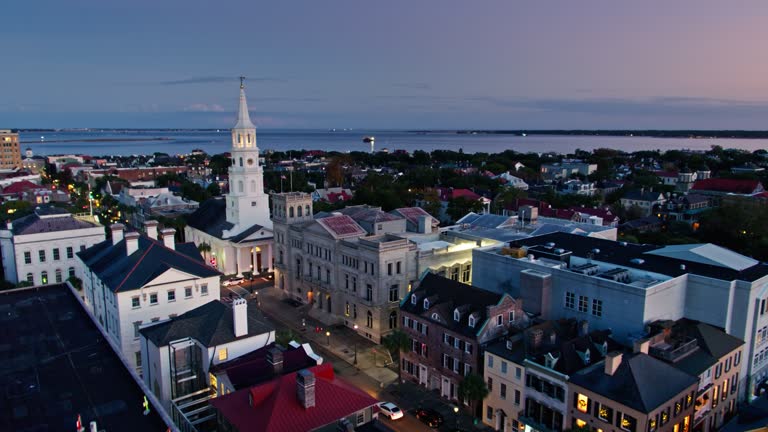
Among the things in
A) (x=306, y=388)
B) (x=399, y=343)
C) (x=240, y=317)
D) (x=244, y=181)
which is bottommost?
(x=399, y=343)

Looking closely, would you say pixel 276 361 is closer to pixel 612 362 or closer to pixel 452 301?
pixel 452 301

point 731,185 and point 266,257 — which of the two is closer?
point 266,257

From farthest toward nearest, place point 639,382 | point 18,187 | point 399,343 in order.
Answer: point 18,187
point 399,343
point 639,382

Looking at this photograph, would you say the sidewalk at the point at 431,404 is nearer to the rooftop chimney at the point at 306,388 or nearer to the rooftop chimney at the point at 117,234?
the rooftop chimney at the point at 306,388

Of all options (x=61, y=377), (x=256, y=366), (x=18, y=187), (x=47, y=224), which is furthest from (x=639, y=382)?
(x=18, y=187)

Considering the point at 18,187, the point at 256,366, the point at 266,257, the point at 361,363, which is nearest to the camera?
the point at 256,366

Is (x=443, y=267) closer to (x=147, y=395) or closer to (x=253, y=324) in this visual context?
(x=253, y=324)

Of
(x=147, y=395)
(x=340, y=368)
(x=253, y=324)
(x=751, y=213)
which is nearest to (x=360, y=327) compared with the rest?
(x=340, y=368)
